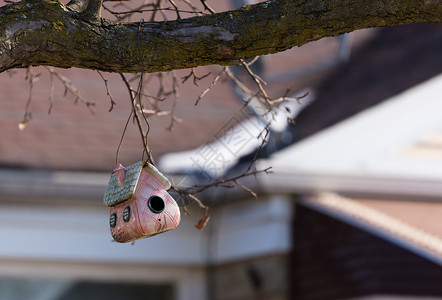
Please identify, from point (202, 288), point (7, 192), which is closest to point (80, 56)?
point (7, 192)

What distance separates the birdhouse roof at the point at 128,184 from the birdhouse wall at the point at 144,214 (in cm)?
3

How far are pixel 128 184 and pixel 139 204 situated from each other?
9 centimetres

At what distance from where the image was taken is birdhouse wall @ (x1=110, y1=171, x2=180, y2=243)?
3363mm

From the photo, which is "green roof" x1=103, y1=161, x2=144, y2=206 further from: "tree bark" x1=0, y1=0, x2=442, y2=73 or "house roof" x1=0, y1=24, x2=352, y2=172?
"house roof" x1=0, y1=24, x2=352, y2=172

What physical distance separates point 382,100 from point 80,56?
4859 millimetres

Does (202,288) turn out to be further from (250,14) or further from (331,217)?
(250,14)

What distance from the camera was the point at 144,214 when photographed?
3369 mm

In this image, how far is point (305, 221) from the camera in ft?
23.2

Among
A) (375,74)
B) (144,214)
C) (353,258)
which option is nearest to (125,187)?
(144,214)

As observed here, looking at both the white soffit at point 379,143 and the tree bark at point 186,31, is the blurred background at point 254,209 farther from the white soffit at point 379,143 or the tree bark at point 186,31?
the tree bark at point 186,31

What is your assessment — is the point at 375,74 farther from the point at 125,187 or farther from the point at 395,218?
the point at 125,187

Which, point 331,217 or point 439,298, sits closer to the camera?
point 439,298

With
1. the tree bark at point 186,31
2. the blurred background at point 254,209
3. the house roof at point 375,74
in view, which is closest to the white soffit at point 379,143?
the blurred background at point 254,209

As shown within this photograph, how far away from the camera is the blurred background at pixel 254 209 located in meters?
6.82
